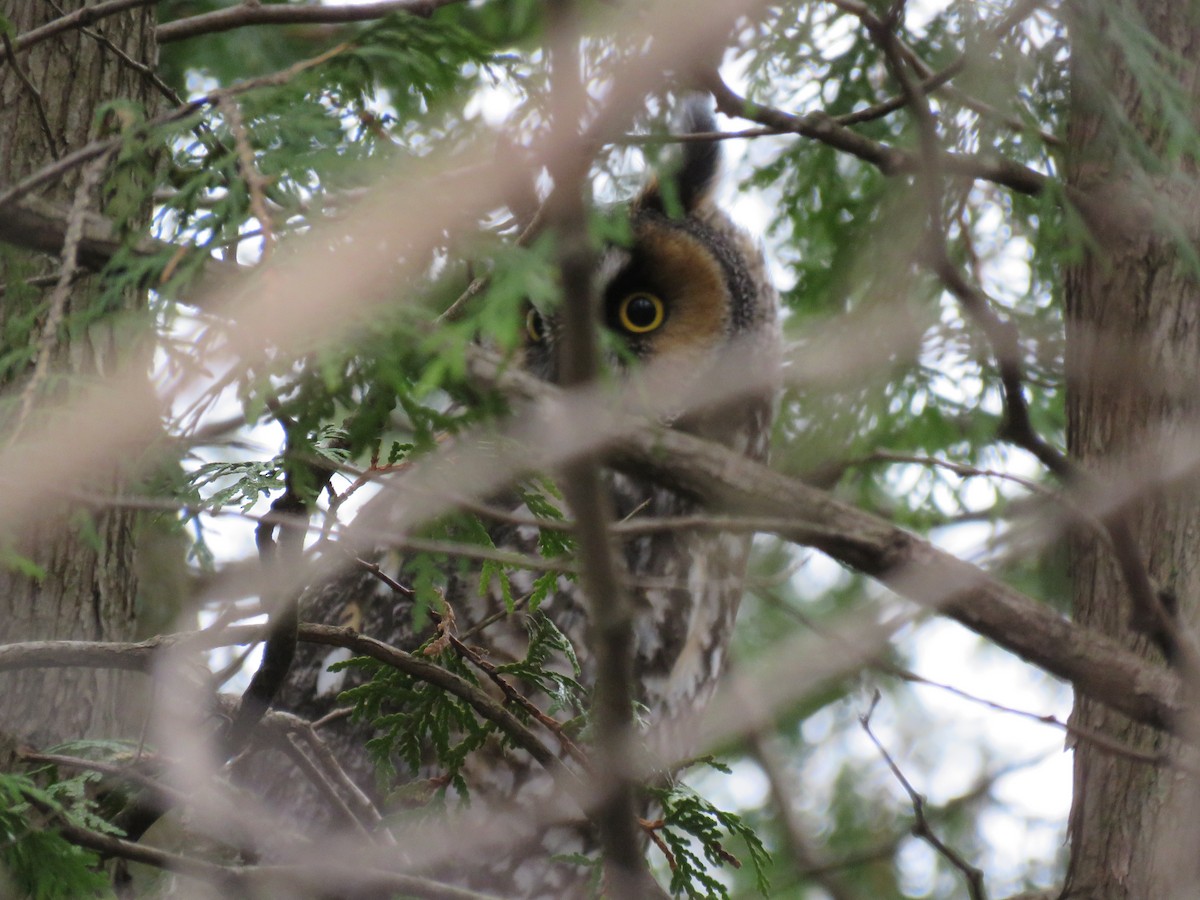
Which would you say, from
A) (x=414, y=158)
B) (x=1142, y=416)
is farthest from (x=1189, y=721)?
(x=414, y=158)

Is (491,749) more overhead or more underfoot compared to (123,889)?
more overhead

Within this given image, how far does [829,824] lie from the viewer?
4.20 m

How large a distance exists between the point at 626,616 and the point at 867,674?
173cm

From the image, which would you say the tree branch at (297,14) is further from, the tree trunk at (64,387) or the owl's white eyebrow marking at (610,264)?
the owl's white eyebrow marking at (610,264)

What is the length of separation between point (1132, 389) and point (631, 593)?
4.05 feet

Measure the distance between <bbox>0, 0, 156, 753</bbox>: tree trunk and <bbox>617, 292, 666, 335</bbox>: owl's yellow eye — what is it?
1224mm

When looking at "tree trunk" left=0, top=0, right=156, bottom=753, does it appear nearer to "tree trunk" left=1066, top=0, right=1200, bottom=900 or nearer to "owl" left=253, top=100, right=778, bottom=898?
"owl" left=253, top=100, right=778, bottom=898

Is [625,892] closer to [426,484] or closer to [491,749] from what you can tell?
[426,484]

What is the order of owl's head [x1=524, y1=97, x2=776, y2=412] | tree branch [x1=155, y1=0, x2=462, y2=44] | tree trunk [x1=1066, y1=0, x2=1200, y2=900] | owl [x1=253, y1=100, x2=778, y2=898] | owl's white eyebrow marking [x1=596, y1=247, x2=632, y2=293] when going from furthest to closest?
1. owl's head [x1=524, y1=97, x2=776, y2=412]
2. owl's white eyebrow marking [x1=596, y1=247, x2=632, y2=293]
3. owl [x1=253, y1=100, x2=778, y2=898]
4. tree trunk [x1=1066, y1=0, x2=1200, y2=900]
5. tree branch [x1=155, y1=0, x2=462, y2=44]

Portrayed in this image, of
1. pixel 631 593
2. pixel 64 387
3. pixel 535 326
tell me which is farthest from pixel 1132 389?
pixel 64 387

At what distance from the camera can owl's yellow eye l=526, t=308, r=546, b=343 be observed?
9.54ft

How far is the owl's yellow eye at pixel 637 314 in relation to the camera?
2961 mm

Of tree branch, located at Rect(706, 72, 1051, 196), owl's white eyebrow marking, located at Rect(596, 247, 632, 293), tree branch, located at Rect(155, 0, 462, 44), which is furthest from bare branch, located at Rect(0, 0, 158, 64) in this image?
owl's white eyebrow marking, located at Rect(596, 247, 632, 293)

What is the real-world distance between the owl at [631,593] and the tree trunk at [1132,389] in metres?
0.72
